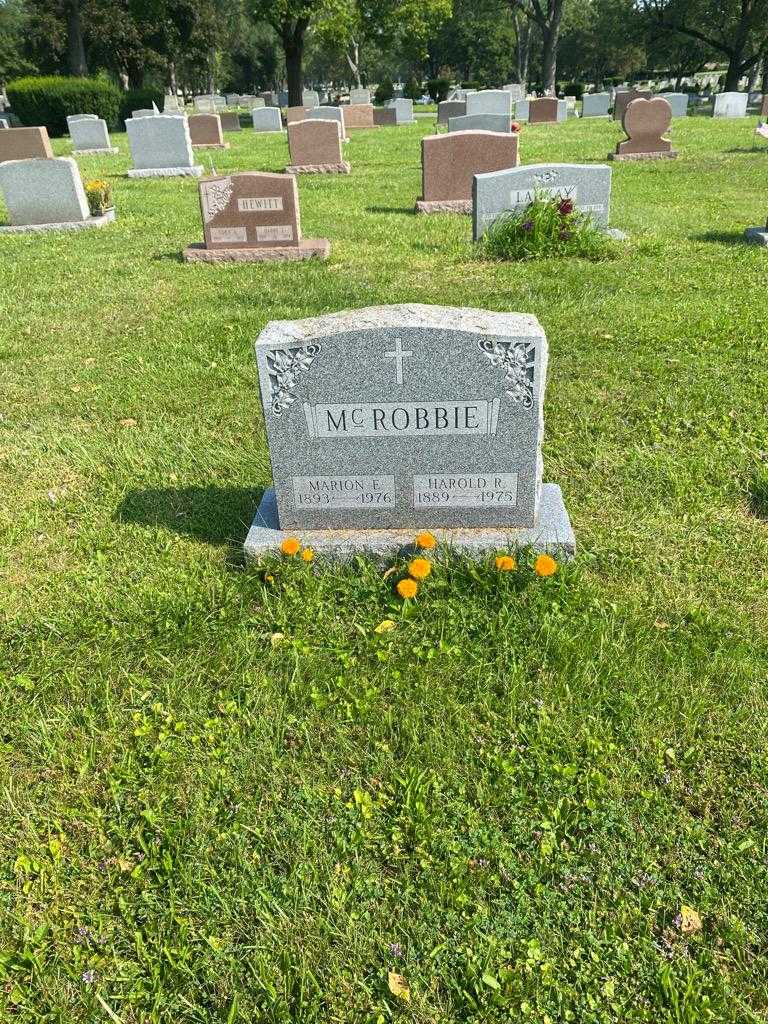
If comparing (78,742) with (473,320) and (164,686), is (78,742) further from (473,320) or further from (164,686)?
(473,320)

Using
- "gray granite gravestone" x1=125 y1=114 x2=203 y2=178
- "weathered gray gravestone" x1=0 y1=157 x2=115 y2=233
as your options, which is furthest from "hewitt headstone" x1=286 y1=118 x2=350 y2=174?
"weathered gray gravestone" x1=0 y1=157 x2=115 y2=233

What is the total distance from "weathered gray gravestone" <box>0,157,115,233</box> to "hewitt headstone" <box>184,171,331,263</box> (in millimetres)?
3339

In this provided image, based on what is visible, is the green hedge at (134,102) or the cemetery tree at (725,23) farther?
the cemetery tree at (725,23)

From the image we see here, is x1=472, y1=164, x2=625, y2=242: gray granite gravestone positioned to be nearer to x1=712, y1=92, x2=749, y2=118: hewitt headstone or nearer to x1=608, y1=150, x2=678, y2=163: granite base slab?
x1=608, y1=150, x2=678, y2=163: granite base slab

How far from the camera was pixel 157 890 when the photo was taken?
82.4 inches

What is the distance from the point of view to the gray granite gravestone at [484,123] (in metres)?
14.6

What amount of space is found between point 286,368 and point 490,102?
2196 centimetres

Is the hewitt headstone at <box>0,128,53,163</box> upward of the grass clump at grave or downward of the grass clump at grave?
upward

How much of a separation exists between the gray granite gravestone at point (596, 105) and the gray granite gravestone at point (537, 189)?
24.6 m

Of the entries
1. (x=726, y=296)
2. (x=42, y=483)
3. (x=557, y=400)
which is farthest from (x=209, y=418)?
(x=726, y=296)

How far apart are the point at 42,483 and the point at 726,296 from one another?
236 inches

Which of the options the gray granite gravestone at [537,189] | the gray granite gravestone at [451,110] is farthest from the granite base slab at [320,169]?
the gray granite gravestone at [451,110]

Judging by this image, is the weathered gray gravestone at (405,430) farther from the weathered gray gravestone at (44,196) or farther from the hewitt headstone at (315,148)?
the hewitt headstone at (315,148)

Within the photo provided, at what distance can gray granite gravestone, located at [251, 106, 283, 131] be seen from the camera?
2795 centimetres
